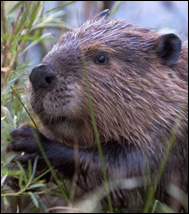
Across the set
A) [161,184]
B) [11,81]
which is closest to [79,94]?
[11,81]

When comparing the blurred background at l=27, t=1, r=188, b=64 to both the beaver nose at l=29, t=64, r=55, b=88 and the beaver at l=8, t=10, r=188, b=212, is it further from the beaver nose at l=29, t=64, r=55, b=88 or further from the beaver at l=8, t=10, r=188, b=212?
the beaver nose at l=29, t=64, r=55, b=88

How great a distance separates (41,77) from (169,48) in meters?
0.70

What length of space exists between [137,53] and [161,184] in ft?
2.09

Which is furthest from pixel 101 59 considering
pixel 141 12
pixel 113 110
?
pixel 141 12

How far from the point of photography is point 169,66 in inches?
133

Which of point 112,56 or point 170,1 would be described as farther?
point 170,1

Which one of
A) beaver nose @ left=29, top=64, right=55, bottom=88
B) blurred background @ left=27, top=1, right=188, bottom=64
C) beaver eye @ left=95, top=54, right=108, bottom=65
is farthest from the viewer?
blurred background @ left=27, top=1, right=188, bottom=64

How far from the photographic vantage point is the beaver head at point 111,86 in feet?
10.1

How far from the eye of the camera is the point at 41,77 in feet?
9.91

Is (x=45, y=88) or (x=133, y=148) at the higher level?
(x=45, y=88)

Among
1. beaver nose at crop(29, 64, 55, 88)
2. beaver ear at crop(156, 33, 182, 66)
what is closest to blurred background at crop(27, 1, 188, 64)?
beaver ear at crop(156, 33, 182, 66)

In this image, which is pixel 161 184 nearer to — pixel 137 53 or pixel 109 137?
pixel 109 137

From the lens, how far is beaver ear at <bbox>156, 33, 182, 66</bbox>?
10.9 feet

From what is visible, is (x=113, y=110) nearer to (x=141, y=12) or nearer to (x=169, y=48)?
(x=169, y=48)
